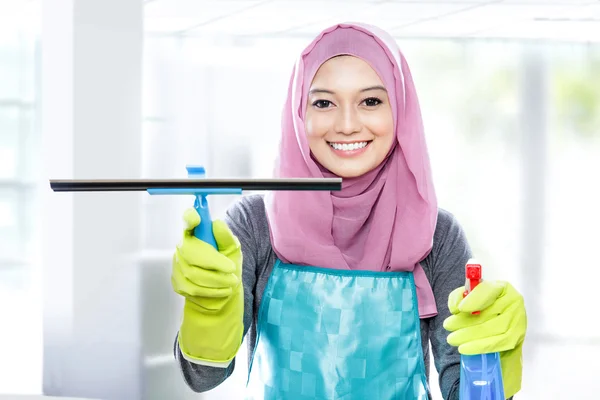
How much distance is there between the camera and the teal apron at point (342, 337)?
1295 millimetres

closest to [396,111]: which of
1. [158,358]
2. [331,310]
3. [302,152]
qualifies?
[302,152]

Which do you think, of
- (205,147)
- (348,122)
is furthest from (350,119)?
(205,147)

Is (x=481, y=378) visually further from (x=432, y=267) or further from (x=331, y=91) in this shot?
(x=331, y=91)

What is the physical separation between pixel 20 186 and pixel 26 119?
1.49 feet

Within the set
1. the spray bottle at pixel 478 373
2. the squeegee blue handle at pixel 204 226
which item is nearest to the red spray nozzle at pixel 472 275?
the spray bottle at pixel 478 373

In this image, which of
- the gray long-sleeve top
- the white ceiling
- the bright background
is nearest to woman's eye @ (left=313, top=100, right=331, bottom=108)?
the gray long-sleeve top

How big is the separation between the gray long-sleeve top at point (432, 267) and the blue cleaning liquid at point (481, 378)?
0.92 ft

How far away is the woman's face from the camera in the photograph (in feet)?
4.24

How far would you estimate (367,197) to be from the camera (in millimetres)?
1340

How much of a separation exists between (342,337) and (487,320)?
1.00 ft

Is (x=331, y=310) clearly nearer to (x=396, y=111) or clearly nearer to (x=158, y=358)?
(x=396, y=111)

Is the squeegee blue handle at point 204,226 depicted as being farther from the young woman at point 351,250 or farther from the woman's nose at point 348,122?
the woman's nose at point 348,122

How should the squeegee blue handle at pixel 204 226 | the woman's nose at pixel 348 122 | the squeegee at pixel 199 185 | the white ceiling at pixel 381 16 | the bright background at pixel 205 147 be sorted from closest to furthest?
the squeegee at pixel 199 185, the squeegee blue handle at pixel 204 226, the woman's nose at pixel 348 122, the bright background at pixel 205 147, the white ceiling at pixel 381 16

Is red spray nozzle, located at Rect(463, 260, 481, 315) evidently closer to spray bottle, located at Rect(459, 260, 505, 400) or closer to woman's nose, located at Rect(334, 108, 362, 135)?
spray bottle, located at Rect(459, 260, 505, 400)
